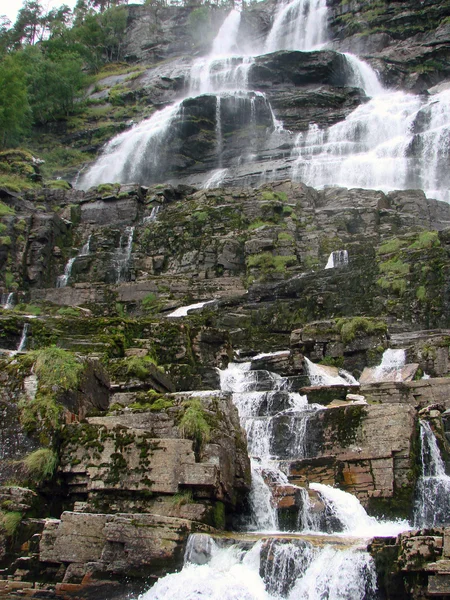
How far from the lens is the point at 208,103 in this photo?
51375 millimetres

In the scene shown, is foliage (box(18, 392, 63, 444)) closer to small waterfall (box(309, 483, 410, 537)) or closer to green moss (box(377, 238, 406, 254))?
small waterfall (box(309, 483, 410, 537))

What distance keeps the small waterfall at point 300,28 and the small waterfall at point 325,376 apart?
171 ft

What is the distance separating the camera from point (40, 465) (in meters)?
10.5

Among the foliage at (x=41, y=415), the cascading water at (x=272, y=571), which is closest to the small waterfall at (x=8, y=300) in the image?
the foliage at (x=41, y=415)

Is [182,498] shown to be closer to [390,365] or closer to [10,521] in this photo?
[10,521]

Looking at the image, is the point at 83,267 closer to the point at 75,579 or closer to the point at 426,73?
the point at 75,579

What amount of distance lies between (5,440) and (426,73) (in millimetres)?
53905

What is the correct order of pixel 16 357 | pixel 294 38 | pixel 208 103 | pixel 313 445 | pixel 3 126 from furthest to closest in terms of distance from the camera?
pixel 294 38 → pixel 208 103 → pixel 3 126 → pixel 313 445 → pixel 16 357

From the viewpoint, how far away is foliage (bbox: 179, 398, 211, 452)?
1083 centimetres

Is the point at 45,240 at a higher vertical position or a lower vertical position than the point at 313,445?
higher

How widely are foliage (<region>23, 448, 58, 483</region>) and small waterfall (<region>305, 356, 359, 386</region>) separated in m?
9.54

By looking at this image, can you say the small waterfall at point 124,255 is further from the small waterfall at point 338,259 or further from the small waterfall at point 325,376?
the small waterfall at point 325,376

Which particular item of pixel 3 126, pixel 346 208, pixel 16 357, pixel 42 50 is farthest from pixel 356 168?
pixel 42 50

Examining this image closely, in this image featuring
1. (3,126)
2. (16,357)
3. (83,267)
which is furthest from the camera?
(3,126)
